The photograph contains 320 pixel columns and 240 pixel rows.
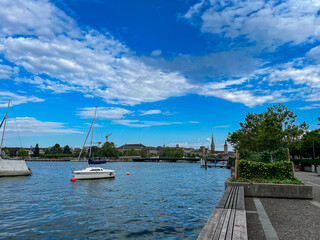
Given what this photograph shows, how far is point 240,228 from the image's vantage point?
7332mm

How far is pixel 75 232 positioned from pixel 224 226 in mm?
8423

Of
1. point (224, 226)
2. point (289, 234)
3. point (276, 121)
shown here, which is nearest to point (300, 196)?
point (289, 234)

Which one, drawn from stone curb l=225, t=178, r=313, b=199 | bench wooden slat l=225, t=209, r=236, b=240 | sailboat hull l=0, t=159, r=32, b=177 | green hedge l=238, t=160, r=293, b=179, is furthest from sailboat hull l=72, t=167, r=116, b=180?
bench wooden slat l=225, t=209, r=236, b=240

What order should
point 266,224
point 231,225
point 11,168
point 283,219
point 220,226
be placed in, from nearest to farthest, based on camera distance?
point 220,226, point 231,225, point 266,224, point 283,219, point 11,168

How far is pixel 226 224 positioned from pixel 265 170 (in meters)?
11.8

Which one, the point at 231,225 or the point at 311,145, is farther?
the point at 311,145

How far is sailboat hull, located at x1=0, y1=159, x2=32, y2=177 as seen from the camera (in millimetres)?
48188

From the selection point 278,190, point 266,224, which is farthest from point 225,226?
point 278,190

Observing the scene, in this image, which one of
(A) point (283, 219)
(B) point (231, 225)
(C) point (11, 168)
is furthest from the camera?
(C) point (11, 168)

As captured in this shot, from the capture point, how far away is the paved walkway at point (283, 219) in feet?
26.4

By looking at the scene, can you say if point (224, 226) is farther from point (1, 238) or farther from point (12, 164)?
→ point (12, 164)

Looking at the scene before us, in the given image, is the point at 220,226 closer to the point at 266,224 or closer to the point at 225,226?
the point at 225,226

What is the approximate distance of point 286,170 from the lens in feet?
58.6

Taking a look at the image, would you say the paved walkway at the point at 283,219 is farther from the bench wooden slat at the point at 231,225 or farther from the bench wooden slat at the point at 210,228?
the bench wooden slat at the point at 210,228
